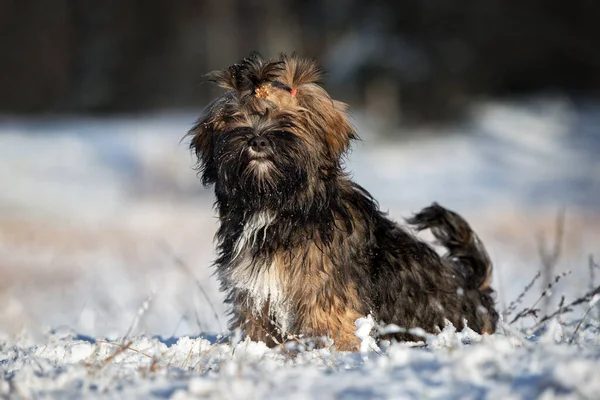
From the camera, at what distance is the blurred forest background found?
2583cm

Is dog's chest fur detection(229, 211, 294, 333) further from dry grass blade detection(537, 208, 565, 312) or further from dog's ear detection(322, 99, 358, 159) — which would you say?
dry grass blade detection(537, 208, 565, 312)

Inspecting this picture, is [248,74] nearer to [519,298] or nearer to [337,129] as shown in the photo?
[337,129]

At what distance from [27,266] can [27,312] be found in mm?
2914

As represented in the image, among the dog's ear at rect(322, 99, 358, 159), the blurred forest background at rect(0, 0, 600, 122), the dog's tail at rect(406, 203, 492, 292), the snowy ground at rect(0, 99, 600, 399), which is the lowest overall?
the snowy ground at rect(0, 99, 600, 399)

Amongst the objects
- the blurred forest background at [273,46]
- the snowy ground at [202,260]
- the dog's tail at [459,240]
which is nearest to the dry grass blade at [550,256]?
the snowy ground at [202,260]

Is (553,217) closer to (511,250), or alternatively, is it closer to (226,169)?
(511,250)

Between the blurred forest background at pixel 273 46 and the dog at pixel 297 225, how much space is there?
2124cm

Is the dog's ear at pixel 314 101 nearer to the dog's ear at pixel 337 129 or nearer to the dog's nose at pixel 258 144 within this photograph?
the dog's ear at pixel 337 129

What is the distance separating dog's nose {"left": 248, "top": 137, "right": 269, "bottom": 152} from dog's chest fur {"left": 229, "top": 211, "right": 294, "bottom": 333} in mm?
378

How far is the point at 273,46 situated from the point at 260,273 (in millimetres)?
21977

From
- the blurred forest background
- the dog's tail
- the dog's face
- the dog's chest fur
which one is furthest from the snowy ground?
the blurred forest background

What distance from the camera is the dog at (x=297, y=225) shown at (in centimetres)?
420

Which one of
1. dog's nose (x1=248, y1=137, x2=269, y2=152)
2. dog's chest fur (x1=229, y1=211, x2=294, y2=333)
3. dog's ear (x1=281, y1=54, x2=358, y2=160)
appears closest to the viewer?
dog's nose (x1=248, y1=137, x2=269, y2=152)

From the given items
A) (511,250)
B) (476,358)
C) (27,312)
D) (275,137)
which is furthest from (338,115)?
(511,250)
